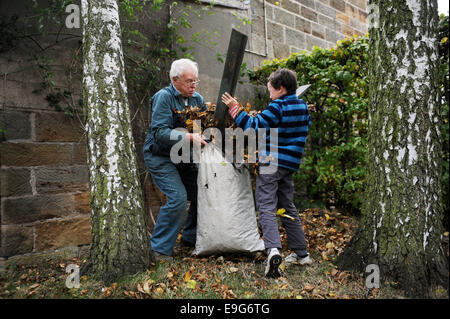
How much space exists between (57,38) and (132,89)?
889 millimetres

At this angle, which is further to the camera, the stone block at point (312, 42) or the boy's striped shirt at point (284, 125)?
the stone block at point (312, 42)

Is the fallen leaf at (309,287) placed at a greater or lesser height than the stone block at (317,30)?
lesser

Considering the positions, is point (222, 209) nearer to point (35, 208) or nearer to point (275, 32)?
point (35, 208)

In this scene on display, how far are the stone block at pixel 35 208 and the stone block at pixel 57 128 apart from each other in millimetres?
543

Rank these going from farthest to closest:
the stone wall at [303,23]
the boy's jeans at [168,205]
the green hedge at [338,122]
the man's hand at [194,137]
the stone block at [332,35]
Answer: the stone block at [332,35] < the stone wall at [303,23] < the green hedge at [338,122] < the boy's jeans at [168,205] < the man's hand at [194,137]

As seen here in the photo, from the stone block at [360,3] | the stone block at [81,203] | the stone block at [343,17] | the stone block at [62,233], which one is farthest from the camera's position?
the stone block at [360,3]

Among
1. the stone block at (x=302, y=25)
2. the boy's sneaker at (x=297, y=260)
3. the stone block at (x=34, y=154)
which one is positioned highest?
the stone block at (x=302, y=25)

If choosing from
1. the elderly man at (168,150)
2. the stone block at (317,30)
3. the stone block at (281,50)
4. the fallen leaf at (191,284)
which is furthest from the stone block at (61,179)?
the stone block at (317,30)

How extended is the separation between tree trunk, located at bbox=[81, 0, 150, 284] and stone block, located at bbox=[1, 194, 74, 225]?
92 cm

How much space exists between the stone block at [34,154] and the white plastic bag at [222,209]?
4.54 ft

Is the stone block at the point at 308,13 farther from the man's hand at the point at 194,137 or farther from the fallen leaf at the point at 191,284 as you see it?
the fallen leaf at the point at 191,284

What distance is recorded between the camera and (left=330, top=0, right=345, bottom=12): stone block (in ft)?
21.5

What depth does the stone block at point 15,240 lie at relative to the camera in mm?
2867
